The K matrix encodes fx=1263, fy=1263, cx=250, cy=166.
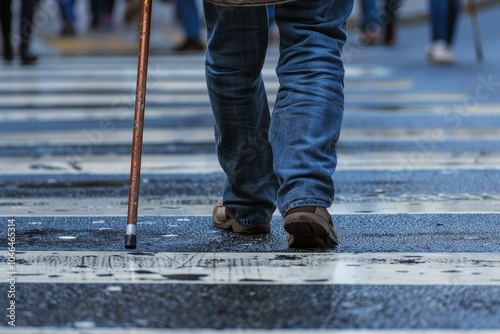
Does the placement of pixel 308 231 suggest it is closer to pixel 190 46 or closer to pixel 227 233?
pixel 227 233

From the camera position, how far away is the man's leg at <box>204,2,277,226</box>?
12.6 feet

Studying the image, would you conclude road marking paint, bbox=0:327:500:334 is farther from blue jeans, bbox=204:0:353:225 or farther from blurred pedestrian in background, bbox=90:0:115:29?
blurred pedestrian in background, bbox=90:0:115:29

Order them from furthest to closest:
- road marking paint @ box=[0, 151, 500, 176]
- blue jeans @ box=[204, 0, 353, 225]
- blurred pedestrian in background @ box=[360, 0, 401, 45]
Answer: blurred pedestrian in background @ box=[360, 0, 401, 45] < road marking paint @ box=[0, 151, 500, 176] < blue jeans @ box=[204, 0, 353, 225]

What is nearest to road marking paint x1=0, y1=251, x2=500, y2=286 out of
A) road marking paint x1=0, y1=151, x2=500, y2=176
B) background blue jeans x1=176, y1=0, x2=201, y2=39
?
road marking paint x1=0, y1=151, x2=500, y2=176

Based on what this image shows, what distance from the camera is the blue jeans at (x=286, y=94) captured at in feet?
12.2

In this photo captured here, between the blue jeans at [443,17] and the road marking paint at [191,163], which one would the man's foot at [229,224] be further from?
the blue jeans at [443,17]

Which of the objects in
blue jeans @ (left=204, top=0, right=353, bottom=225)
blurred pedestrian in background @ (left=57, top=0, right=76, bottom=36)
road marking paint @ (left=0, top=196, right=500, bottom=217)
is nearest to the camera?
blue jeans @ (left=204, top=0, right=353, bottom=225)

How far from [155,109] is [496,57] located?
459 centimetres

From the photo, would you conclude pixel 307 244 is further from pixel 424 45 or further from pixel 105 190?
pixel 424 45

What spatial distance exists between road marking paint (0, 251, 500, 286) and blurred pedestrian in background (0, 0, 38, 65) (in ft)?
31.3

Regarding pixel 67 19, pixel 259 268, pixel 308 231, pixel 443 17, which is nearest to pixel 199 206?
pixel 308 231

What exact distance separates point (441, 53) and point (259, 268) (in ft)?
27.6

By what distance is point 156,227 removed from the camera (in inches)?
165

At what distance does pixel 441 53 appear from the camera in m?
11.5
